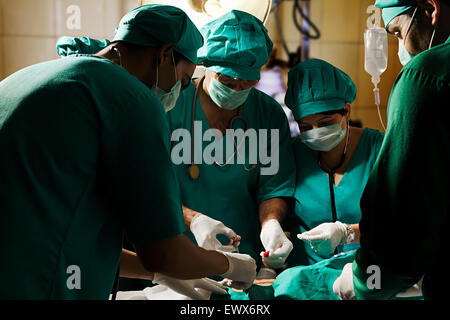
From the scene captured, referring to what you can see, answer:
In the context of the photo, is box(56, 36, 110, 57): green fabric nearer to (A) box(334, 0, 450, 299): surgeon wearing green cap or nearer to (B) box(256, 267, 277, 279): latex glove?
(B) box(256, 267, 277, 279): latex glove

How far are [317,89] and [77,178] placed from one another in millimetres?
1236

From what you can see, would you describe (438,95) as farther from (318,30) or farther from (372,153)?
(318,30)

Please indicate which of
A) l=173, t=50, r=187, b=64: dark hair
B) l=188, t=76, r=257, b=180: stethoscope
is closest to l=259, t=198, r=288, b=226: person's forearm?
l=188, t=76, r=257, b=180: stethoscope

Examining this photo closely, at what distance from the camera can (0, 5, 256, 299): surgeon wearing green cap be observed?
100cm

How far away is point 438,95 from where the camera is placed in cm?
97

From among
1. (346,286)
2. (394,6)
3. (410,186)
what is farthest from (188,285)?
(394,6)

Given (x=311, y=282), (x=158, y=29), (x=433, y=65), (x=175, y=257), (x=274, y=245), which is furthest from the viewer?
(x=274, y=245)

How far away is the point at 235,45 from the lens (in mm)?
1931

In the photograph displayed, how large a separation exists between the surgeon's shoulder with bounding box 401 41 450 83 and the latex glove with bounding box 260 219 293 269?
0.99 meters

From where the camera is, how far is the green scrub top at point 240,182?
202 cm

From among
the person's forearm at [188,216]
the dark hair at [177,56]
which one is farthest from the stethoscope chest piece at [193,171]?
the dark hair at [177,56]

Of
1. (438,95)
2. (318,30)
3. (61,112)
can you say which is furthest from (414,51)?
(318,30)

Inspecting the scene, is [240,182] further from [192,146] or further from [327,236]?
[327,236]

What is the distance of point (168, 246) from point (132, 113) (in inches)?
12.3
